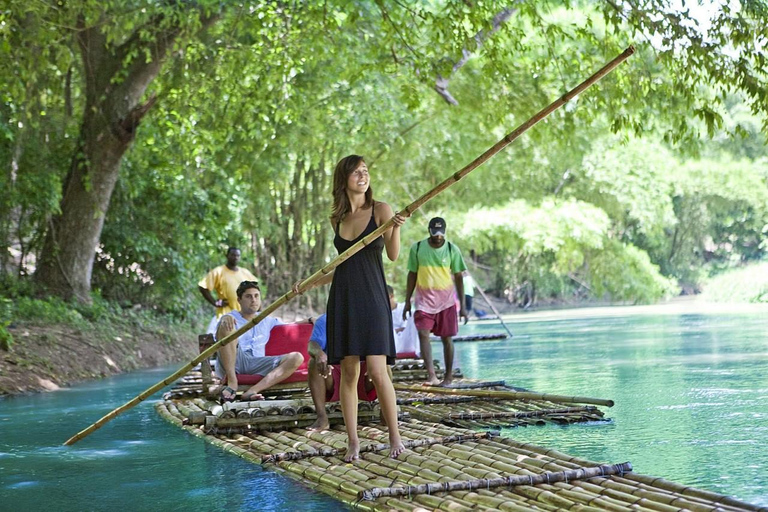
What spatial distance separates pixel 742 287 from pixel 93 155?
71.7 ft

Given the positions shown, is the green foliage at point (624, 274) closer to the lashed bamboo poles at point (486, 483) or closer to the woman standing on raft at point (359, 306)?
the woman standing on raft at point (359, 306)

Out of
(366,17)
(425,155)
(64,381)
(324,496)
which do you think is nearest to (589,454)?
(324,496)

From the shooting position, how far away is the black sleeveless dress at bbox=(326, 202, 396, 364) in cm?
609

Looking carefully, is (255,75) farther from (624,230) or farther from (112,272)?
(624,230)

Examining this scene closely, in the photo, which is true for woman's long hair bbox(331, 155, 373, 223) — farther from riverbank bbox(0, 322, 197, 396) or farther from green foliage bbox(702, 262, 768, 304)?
green foliage bbox(702, 262, 768, 304)

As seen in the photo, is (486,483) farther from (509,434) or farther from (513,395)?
(513,395)

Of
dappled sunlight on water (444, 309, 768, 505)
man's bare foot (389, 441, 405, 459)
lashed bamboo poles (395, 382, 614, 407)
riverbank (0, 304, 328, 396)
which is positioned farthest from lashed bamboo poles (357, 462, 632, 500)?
riverbank (0, 304, 328, 396)

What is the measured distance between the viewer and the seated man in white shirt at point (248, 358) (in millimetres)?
8609

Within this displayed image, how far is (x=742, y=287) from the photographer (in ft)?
105

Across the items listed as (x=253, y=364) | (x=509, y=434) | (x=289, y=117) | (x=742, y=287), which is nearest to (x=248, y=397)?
(x=253, y=364)

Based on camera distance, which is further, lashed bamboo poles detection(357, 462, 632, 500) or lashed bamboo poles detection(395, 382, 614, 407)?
lashed bamboo poles detection(395, 382, 614, 407)

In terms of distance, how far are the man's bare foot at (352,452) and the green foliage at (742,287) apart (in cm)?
2600

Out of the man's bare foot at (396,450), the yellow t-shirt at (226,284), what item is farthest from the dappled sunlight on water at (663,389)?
the yellow t-shirt at (226,284)

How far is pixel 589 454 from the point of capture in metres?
6.25
